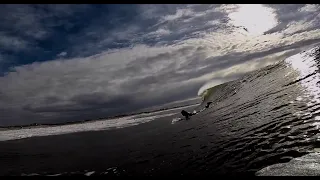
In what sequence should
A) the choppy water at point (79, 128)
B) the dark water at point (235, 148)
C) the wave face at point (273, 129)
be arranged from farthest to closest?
the choppy water at point (79, 128) < the dark water at point (235, 148) < the wave face at point (273, 129)

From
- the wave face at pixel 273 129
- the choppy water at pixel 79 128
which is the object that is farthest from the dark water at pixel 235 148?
the choppy water at pixel 79 128

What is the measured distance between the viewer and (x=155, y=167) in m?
9.29

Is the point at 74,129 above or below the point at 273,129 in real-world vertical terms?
above

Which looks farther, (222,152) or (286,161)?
(222,152)

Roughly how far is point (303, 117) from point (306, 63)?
40.7 feet

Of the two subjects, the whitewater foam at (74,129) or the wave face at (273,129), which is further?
the whitewater foam at (74,129)

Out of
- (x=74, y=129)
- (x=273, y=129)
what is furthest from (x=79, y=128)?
(x=273, y=129)

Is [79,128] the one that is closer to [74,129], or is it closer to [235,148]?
[74,129]

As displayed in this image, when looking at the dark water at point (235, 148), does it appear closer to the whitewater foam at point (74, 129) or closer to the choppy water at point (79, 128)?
the choppy water at point (79, 128)

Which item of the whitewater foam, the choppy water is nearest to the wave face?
the choppy water

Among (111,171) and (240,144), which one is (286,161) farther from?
(111,171)

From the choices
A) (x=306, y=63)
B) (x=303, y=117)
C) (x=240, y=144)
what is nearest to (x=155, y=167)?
(x=240, y=144)

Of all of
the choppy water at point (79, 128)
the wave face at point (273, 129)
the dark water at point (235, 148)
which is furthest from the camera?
the choppy water at point (79, 128)

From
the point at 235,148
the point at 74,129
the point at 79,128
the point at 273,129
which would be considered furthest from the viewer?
the point at 79,128
